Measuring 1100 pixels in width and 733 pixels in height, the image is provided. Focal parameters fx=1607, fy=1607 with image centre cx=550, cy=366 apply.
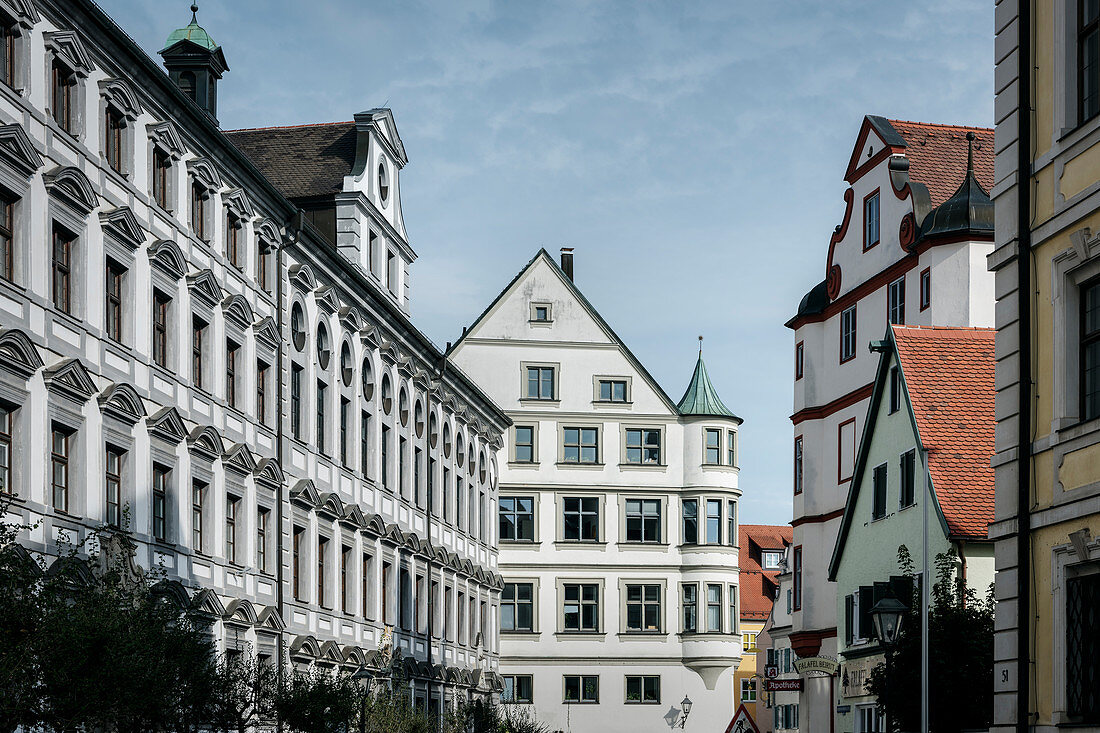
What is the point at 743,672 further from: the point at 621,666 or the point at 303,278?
the point at 303,278

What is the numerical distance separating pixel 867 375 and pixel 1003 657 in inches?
885

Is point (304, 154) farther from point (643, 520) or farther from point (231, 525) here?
point (643, 520)

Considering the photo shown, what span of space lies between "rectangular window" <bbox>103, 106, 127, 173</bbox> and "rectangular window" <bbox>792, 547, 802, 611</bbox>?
23439mm

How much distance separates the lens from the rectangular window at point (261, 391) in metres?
33.7

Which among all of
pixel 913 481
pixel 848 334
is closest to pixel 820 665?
pixel 848 334

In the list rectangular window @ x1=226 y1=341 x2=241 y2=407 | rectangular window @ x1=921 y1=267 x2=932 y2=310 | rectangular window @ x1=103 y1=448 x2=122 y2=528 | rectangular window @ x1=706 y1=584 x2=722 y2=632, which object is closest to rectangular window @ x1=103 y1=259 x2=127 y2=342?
rectangular window @ x1=103 y1=448 x2=122 y2=528

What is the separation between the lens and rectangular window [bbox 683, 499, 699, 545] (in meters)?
64.1

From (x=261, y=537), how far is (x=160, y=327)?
6.84 meters

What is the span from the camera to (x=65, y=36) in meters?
23.8

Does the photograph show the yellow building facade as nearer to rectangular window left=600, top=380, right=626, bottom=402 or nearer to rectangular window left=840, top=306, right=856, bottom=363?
rectangular window left=840, top=306, right=856, bottom=363

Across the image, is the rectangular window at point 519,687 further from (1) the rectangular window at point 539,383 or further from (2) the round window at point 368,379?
(2) the round window at point 368,379

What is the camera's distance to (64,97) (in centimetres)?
2430

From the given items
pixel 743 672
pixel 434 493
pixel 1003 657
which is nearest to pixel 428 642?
pixel 434 493

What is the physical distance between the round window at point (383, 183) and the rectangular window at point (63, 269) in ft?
73.5
